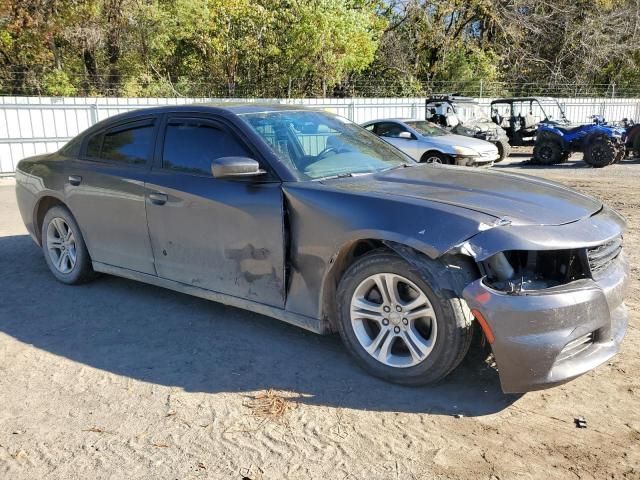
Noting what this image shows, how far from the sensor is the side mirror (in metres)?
3.79

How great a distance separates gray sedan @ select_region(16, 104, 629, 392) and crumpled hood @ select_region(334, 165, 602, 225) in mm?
17

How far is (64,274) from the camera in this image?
5539 millimetres

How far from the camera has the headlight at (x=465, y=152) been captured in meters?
13.2

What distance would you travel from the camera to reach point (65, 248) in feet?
18.3

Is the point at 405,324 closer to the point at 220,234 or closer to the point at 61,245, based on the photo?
the point at 220,234

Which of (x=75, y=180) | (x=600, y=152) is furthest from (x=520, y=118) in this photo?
(x=75, y=180)

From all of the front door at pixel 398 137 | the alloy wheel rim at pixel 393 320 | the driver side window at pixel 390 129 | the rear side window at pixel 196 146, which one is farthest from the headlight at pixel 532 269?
the driver side window at pixel 390 129

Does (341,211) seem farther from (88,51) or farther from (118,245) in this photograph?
(88,51)

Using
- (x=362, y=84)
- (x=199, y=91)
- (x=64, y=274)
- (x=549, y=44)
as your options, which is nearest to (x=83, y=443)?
(x=64, y=274)

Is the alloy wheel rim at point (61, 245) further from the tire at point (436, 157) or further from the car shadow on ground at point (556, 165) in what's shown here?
the car shadow on ground at point (556, 165)

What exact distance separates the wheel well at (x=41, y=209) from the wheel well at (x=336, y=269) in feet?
10.1

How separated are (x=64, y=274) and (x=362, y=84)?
23.1 meters

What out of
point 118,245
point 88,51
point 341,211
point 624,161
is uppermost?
point 88,51

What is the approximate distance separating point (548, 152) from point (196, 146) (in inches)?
565
